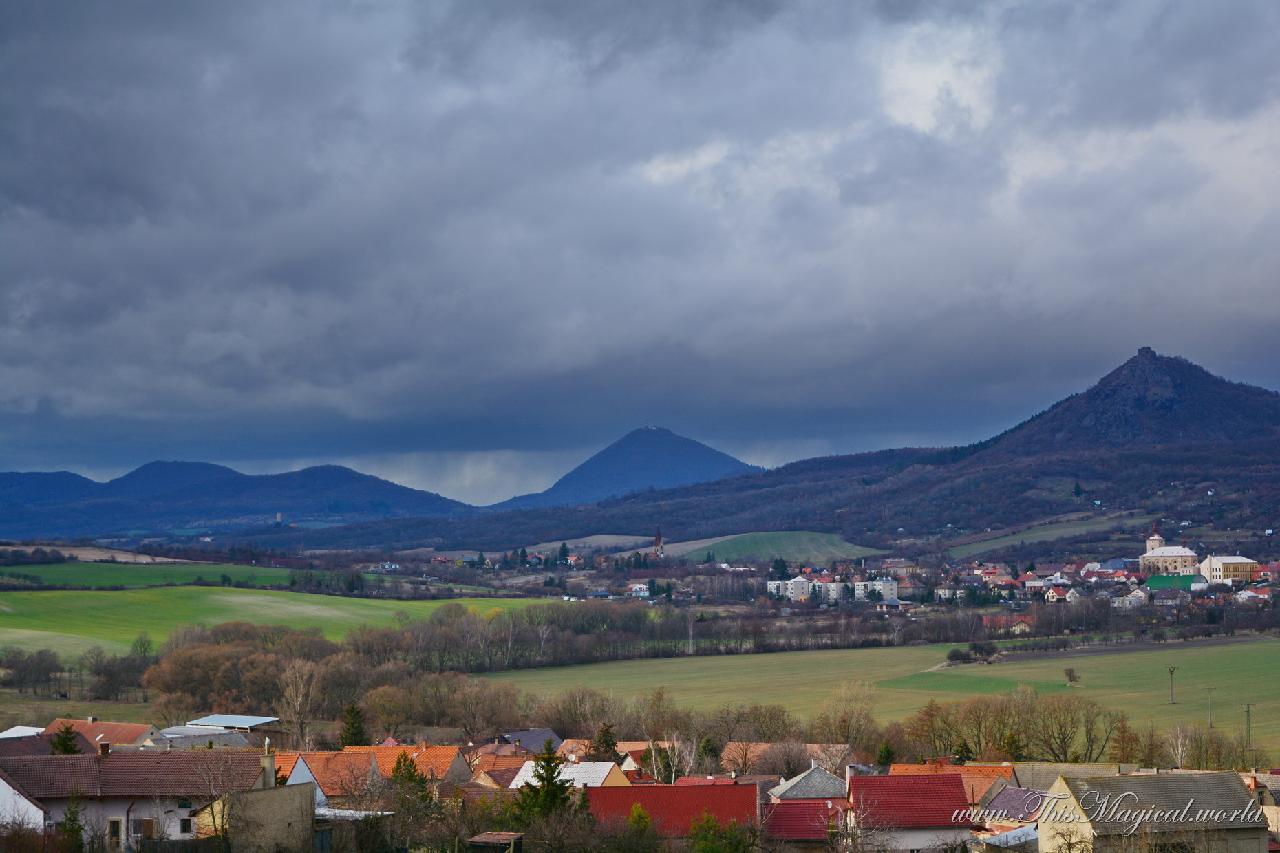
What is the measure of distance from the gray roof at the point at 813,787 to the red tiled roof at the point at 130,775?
65.1 ft

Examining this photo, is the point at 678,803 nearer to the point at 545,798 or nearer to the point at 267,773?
the point at 545,798

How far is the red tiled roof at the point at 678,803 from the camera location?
2046 inches

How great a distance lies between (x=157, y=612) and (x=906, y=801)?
117908 mm

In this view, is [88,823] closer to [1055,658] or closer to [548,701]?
[548,701]

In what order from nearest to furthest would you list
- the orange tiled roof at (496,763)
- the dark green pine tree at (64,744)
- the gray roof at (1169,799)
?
the gray roof at (1169,799) < the dark green pine tree at (64,744) < the orange tiled roof at (496,763)

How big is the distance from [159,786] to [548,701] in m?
52.8

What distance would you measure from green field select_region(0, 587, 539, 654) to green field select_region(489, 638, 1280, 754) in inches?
1295

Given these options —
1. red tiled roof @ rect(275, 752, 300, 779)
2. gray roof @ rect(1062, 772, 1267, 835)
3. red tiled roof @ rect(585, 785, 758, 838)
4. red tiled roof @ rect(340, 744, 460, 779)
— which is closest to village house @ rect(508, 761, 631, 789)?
red tiled roof @ rect(340, 744, 460, 779)

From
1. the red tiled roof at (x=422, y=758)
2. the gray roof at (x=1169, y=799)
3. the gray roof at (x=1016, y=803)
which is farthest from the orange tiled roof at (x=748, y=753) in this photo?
the gray roof at (x=1169, y=799)

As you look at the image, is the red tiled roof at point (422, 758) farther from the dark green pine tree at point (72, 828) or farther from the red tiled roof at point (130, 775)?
the dark green pine tree at point (72, 828)

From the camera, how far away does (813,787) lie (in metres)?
60.6

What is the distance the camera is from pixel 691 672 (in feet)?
424

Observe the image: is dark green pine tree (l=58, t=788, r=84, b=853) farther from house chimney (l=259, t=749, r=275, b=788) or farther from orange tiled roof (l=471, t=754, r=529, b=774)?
orange tiled roof (l=471, t=754, r=529, b=774)

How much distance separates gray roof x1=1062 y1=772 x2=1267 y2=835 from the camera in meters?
47.0
